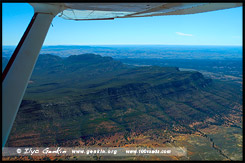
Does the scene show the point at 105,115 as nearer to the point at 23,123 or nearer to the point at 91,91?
the point at 91,91

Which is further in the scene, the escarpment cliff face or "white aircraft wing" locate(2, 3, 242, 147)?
the escarpment cliff face

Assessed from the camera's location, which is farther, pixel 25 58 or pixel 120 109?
pixel 120 109

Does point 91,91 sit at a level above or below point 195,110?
above

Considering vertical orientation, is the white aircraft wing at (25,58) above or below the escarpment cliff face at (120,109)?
above

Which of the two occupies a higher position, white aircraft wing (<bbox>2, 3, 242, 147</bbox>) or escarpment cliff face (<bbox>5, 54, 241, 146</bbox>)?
white aircraft wing (<bbox>2, 3, 242, 147</bbox>)

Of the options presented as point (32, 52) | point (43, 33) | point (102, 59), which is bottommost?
point (32, 52)

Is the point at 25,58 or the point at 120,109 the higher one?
the point at 25,58

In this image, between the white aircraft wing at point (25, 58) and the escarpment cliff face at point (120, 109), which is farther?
the escarpment cliff face at point (120, 109)

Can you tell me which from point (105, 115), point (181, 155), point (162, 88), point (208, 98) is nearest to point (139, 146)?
point (181, 155)
